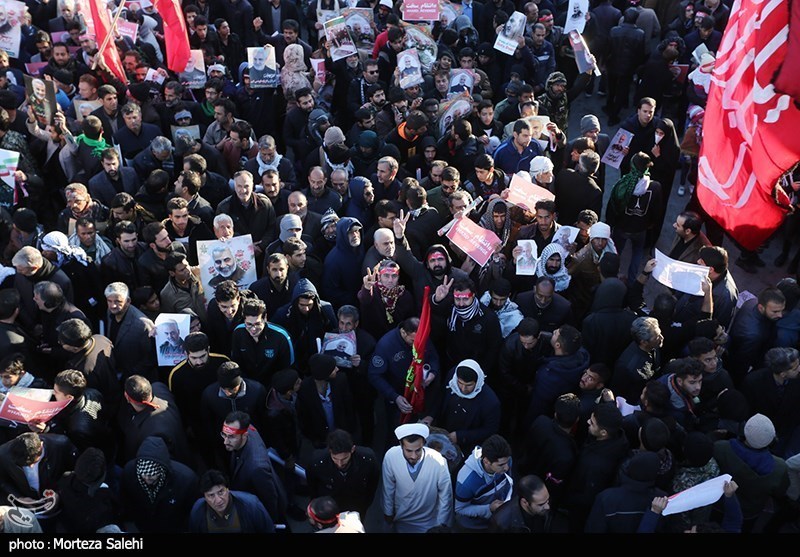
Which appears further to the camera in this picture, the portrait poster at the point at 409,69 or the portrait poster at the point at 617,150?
the portrait poster at the point at 409,69

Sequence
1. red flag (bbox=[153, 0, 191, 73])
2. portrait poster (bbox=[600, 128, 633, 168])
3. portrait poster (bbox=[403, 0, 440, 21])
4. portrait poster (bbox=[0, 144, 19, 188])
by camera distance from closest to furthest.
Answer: portrait poster (bbox=[0, 144, 19, 188]) → portrait poster (bbox=[600, 128, 633, 168]) → red flag (bbox=[153, 0, 191, 73]) → portrait poster (bbox=[403, 0, 440, 21])

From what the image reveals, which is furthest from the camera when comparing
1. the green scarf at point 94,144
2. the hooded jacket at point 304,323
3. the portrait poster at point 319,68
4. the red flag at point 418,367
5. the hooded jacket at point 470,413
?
the portrait poster at point 319,68

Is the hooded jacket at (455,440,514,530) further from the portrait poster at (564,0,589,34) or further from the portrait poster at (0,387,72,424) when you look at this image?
Result: the portrait poster at (564,0,589,34)

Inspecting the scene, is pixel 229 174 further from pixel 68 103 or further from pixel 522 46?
pixel 522 46

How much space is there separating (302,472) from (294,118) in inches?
201

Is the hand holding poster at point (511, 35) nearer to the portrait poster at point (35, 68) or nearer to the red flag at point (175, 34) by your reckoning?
the red flag at point (175, 34)

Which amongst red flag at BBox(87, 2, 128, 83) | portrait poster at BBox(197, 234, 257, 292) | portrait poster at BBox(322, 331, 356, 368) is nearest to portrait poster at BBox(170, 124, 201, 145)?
red flag at BBox(87, 2, 128, 83)

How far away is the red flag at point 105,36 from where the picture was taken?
9766mm

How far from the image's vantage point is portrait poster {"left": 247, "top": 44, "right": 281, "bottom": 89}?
10367mm

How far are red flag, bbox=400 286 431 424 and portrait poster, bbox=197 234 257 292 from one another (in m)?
1.95

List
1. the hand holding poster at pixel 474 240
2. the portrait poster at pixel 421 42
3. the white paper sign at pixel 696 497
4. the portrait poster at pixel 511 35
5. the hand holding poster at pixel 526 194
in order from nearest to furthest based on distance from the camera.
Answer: the white paper sign at pixel 696 497
the hand holding poster at pixel 474 240
the hand holding poster at pixel 526 194
the portrait poster at pixel 511 35
the portrait poster at pixel 421 42

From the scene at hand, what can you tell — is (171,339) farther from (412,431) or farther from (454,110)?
(454,110)

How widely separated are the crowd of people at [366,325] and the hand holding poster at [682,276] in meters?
0.08

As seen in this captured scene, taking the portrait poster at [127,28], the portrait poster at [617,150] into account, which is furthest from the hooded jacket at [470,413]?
the portrait poster at [127,28]
